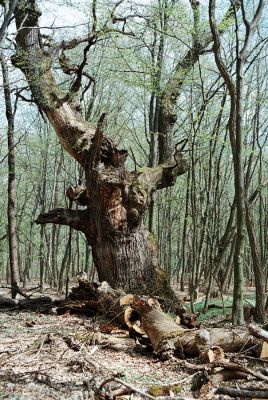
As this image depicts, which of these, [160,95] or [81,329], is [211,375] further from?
[160,95]

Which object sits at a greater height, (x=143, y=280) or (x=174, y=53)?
(x=174, y=53)

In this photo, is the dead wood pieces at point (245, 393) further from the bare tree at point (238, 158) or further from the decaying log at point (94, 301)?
the decaying log at point (94, 301)

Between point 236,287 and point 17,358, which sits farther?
point 236,287

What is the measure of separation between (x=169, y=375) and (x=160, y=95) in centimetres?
641

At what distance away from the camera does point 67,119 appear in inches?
337

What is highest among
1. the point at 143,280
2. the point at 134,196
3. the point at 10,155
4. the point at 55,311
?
the point at 10,155

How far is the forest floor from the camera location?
11.3 feet

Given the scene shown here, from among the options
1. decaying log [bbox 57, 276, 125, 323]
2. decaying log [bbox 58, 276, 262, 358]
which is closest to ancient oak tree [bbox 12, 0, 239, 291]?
decaying log [bbox 57, 276, 125, 323]

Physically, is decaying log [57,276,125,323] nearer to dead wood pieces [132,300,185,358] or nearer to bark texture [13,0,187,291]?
bark texture [13,0,187,291]

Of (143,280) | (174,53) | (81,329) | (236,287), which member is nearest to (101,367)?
(81,329)

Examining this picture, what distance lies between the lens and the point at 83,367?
13.3 ft

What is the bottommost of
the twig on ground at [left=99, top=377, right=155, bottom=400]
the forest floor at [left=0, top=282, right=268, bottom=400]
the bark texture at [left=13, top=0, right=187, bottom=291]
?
the forest floor at [left=0, top=282, right=268, bottom=400]

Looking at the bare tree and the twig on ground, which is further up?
the bare tree

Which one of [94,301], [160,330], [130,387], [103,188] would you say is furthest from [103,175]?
[130,387]
